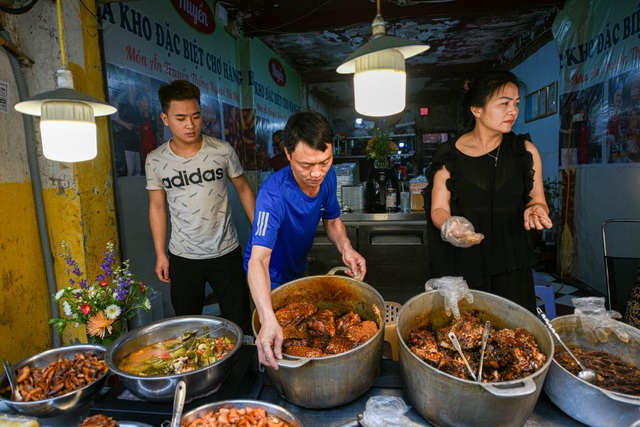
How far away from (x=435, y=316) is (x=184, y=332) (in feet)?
3.33

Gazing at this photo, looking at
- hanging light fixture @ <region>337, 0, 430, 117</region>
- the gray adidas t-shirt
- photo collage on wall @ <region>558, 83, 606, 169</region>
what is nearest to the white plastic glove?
hanging light fixture @ <region>337, 0, 430, 117</region>

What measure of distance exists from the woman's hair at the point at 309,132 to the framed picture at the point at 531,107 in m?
5.72

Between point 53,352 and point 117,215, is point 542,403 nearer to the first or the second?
point 53,352

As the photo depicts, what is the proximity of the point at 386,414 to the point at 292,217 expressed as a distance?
3.29 ft

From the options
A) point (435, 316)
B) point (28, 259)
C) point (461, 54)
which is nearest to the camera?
point (435, 316)

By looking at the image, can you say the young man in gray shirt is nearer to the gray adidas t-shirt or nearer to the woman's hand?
the gray adidas t-shirt

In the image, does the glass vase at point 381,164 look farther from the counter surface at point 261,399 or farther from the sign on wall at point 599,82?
the counter surface at point 261,399

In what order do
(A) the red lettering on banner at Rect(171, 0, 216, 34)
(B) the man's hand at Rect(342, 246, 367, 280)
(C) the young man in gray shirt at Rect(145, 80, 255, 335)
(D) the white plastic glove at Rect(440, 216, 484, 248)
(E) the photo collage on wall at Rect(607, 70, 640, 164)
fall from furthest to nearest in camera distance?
(A) the red lettering on banner at Rect(171, 0, 216, 34), (E) the photo collage on wall at Rect(607, 70, 640, 164), (C) the young man in gray shirt at Rect(145, 80, 255, 335), (B) the man's hand at Rect(342, 246, 367, 280), (D) the white plastic glove at Rect(440, 216, 484, 248)

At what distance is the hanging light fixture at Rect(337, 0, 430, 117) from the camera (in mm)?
1388

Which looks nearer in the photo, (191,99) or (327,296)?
(327,296)

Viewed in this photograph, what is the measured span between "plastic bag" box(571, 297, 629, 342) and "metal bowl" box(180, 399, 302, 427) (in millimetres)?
1041

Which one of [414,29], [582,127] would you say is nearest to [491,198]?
[582,127]

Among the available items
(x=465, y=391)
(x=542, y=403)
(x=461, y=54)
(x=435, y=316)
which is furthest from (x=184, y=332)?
(x=461, y=54)

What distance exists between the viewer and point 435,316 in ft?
4.66
